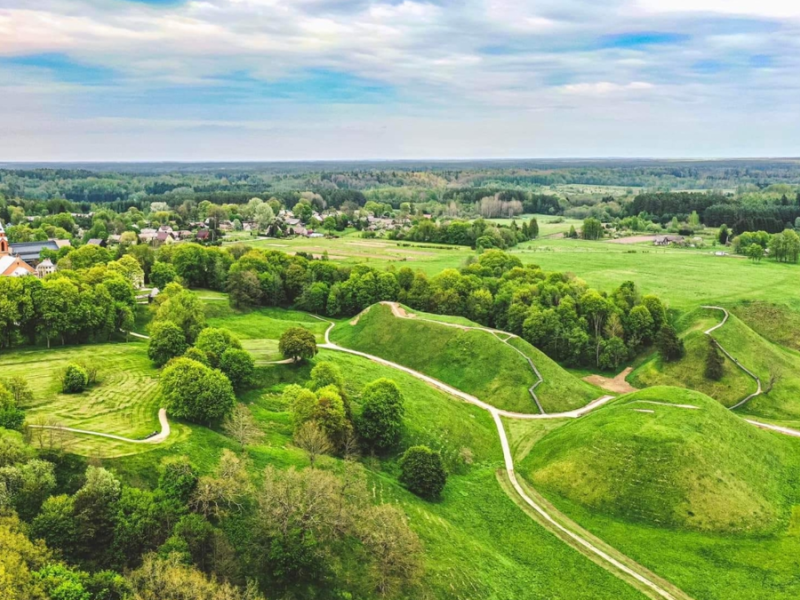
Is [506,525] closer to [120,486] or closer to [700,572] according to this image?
[700,572]

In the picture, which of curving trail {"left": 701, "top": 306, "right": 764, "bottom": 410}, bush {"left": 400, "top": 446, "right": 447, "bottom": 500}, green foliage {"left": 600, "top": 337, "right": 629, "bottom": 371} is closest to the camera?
bush {"left": 400, "top": 446, "right": 447, "bottom": 500}

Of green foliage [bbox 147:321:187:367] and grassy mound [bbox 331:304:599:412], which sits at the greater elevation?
green foliage [bbox 147:321:187:367]

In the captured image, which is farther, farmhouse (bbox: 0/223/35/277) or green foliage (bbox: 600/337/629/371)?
farmhouse (bbox: 0/223/35/277)

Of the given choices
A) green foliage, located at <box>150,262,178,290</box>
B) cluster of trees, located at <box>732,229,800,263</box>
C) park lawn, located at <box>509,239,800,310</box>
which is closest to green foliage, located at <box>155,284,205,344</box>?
green foliage, located at <box>150,262,178,290</box>

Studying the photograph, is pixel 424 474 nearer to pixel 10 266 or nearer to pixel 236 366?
pixel 236 366

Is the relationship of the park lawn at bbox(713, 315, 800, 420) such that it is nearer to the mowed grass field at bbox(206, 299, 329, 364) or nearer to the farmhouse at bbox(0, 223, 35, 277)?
the mowed grass field at bbox(206, 299, 329, 364)

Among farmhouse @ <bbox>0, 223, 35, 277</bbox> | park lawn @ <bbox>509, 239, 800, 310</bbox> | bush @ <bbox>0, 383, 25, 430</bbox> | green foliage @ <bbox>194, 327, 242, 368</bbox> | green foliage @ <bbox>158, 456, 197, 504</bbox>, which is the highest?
farmhouse @ <bbox>0, 223, 35, 277</bbox>

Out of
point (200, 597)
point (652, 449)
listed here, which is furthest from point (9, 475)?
point (652, 449)
